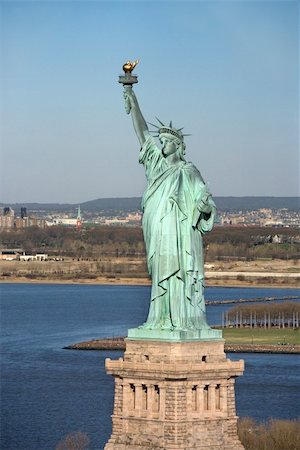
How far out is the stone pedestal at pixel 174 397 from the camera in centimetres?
2519

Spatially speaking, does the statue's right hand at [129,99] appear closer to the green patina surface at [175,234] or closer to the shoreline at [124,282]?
the green patina surface at [175,234]

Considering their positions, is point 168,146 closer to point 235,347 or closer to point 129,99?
point 129,99

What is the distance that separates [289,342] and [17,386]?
1103 inches

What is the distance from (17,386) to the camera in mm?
73875

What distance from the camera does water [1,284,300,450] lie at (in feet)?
189

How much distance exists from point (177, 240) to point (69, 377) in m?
52.7

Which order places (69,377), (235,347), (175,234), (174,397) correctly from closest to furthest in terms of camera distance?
A: (174,397) < (175,234) < (69,377) < (235,347)

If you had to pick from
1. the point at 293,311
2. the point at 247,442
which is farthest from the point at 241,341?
the point at 247,442

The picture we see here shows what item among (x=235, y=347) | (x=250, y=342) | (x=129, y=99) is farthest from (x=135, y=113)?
(x=250, y=342)

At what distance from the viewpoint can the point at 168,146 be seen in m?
26.5

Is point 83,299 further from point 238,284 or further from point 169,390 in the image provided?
point 169,390

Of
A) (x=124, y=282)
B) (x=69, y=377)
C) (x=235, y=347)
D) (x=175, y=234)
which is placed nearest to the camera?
(x=175, y=234)

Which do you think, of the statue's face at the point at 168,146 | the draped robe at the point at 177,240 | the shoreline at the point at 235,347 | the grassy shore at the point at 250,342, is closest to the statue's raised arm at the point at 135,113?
the statue's face at the point at 168,146

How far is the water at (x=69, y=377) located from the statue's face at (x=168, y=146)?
67.5 feet
